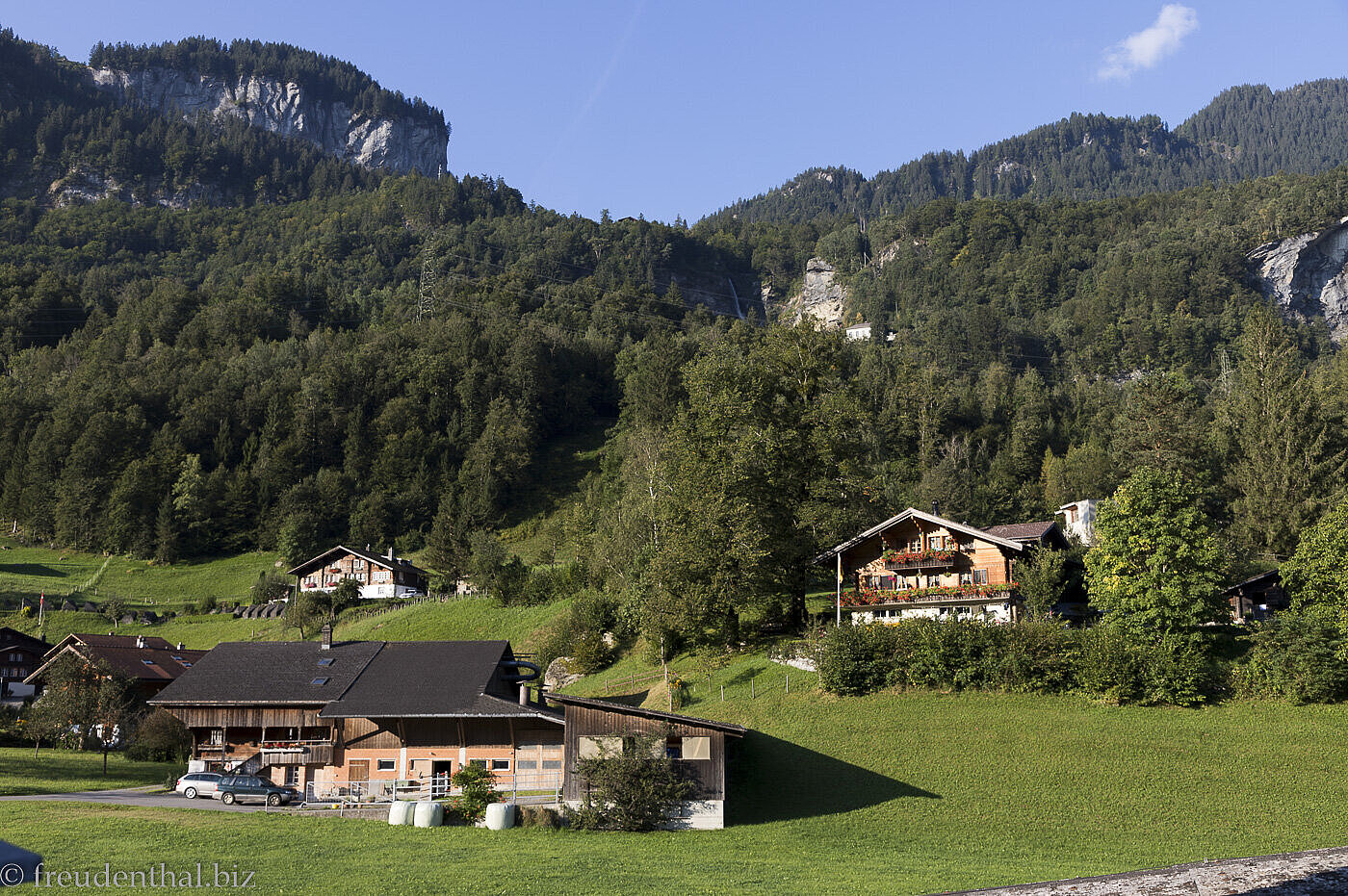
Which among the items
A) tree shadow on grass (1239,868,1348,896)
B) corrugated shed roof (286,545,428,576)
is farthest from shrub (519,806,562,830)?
corrugated shed roof (286,545,428,576)

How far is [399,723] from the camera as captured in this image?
98.0 ft

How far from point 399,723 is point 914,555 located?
2595 cm

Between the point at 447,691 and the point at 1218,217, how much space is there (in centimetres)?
17908

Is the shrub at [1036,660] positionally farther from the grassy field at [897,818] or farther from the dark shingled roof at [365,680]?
the dark shingled roof at [365,680]

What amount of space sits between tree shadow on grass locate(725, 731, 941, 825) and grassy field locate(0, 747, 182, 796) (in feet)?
66.6

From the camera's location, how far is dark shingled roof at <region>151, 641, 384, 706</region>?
33.1 meters

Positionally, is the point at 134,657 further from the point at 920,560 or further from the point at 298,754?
the point at 920,560

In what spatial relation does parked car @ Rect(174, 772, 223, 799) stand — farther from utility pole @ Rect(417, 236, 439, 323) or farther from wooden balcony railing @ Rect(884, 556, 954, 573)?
utility pole @ Rect(417, 236, 439, 323)

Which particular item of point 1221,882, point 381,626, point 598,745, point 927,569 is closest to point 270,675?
point 598,745

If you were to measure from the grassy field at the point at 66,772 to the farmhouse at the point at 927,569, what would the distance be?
2910 centimetres

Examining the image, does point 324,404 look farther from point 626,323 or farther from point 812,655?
point 812,655

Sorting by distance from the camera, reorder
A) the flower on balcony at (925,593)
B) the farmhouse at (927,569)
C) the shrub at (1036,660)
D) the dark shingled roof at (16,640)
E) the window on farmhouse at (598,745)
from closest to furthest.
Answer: the window on farmhouse at (598,745)
the shrub at (1036,660)
the flower on balcony at (925,593)
the farmhouse at (927,569)
the dark shingled roof at (16,640)

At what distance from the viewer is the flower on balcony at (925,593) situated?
148ft

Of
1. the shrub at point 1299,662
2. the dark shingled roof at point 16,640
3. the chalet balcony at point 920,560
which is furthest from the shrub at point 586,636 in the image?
the dark shingled roof at point 16,640
